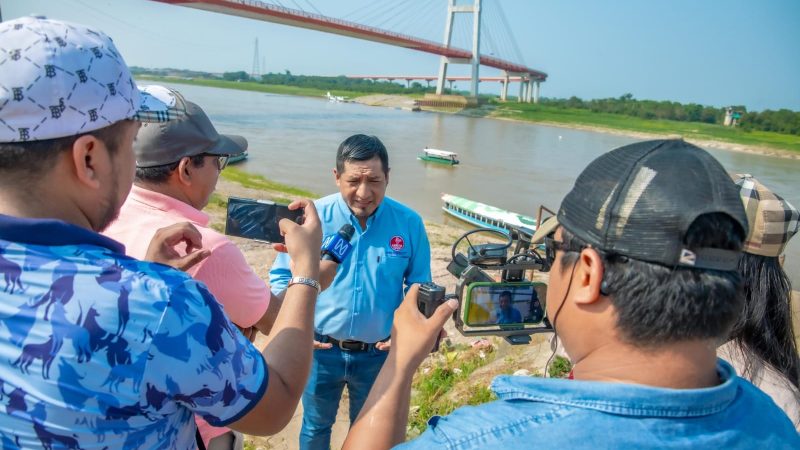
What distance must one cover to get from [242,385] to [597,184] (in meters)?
0.69

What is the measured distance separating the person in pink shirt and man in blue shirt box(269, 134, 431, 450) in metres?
0.76

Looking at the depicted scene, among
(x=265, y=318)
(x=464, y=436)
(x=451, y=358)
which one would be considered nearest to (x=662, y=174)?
(x=464, y=436)

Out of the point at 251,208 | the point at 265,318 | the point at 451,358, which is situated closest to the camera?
the point at 265,318

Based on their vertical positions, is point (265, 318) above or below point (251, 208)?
below

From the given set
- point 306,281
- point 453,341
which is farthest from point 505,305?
point 453,341

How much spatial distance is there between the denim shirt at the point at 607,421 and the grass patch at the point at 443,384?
2.12 metres

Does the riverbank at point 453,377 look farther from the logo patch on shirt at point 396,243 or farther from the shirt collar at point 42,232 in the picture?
the shirt collar at point 42,232

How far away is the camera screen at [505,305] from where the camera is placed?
4.27 feet

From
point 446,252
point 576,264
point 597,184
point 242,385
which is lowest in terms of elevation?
point 446,252

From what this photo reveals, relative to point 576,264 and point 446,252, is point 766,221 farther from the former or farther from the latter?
point 446,252

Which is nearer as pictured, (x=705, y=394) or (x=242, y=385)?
(x=705, y=394)

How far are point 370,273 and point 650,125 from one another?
47538 millimetres

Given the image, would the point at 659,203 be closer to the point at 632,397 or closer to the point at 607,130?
the point at 632,397

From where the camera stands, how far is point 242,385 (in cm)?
91
